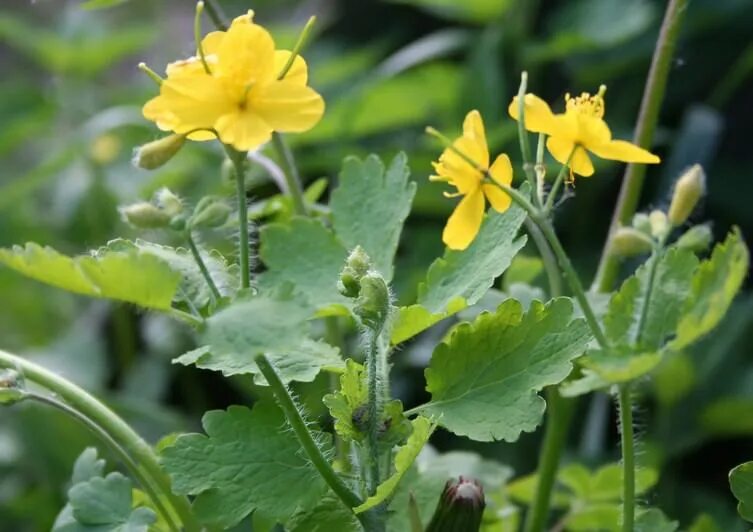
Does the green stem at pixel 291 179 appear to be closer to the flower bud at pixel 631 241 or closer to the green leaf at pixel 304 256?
the green leaf at pixel 304 256

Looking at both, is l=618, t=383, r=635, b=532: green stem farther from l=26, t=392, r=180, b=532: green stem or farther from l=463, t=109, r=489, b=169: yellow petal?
l=26, t=392, r=180, b=532: green stem

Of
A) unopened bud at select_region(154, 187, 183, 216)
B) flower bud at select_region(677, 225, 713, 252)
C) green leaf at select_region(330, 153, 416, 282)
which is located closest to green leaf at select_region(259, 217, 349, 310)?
green leaf at select_region(330, 153, 416, 282)

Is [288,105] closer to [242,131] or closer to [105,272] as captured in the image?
[242,131]

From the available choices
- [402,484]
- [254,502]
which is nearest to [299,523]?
[254,502]

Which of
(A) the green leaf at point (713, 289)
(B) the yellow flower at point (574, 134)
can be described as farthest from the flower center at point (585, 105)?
(A) the green leaf at point (713, 289)

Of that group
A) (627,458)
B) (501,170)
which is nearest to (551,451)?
(627,458)

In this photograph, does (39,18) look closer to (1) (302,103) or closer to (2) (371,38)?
(2) (371,38)

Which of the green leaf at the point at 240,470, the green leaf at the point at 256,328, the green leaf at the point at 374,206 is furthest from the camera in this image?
the green leaf at the point at 374,206
